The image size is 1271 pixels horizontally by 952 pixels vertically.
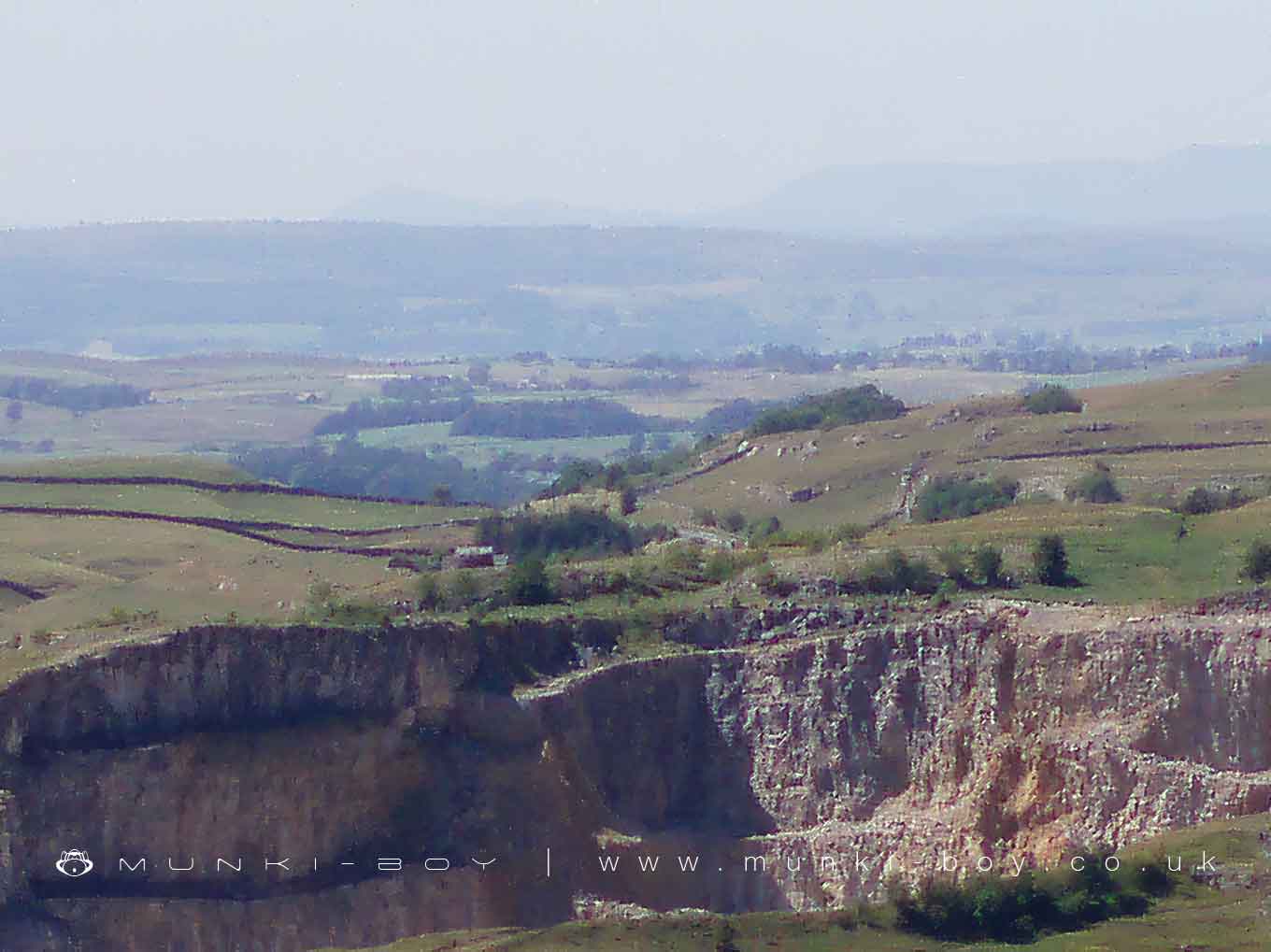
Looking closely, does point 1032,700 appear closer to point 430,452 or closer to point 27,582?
point 27,582

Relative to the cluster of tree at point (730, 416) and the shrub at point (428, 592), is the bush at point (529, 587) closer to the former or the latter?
the shrub at point (428, 592)

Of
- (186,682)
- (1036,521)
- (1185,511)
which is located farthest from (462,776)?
(1185,511)

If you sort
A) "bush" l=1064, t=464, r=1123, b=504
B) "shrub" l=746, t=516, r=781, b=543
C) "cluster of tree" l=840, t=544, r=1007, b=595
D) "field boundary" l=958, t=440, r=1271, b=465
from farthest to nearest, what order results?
"field boundary" l=958, t=440, r=1271, b=465, "shrub" l=746, t=516, r=781, b=543, "bush" l=1064, t=464, r=1123, b=504, "cluster of tree" l=840, t=544, r=1007, b=595

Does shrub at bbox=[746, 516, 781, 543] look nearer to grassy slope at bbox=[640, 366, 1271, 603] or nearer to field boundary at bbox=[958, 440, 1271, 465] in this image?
grassy slope at bbox=[640, 366, 1271, 603]

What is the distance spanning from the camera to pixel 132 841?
4188 cm

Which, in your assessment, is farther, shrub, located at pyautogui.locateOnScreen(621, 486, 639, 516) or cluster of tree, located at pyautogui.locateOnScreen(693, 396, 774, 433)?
cluster of tree, located at pyautogui.locateOnScreen(693, 396, 774, 433)

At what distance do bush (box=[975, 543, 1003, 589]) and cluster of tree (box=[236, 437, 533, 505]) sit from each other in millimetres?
80238

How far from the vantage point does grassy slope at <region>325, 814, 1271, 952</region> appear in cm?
3653

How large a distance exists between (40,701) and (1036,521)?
25892 millimetres

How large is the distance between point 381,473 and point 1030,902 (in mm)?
113475

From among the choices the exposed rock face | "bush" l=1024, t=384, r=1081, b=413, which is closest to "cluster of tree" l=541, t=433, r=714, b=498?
"bush" l=1024, t=384, r=1081, b=413

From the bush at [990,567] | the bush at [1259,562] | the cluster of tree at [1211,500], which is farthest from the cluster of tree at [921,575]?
the cluster of tree at [1211,500]

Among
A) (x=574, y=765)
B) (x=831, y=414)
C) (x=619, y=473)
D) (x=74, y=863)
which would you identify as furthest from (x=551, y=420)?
(x=74, y=863)

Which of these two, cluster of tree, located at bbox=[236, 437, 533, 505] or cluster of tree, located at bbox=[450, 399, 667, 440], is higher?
cluster of tree, located at bbox=[236, 437, 533, 505]
